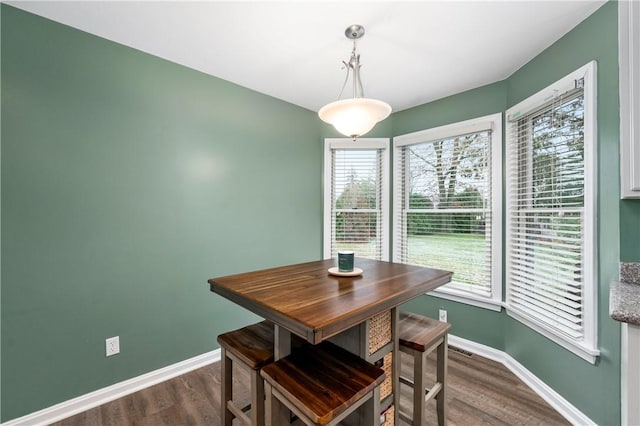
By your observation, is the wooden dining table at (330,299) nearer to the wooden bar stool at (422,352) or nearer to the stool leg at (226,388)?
the wooden bar stool at (422,352)

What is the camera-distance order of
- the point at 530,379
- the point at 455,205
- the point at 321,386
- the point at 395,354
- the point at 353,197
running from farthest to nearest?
the point at 353,197, the point at 455,205, the point at 530,379, the point at 395,354, the point at 321,386

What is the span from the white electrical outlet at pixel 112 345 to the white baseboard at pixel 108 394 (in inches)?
9.3

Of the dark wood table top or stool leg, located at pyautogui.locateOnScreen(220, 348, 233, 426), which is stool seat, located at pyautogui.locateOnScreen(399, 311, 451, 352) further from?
stool leg, located at pyautogui.locateOnScreen(220, 348, 233, 426)

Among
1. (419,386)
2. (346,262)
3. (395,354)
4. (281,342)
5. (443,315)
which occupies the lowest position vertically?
(443,315)

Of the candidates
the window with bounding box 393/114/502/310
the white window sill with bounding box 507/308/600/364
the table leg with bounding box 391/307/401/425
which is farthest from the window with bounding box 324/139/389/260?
the table leg with bounding box 391/307/401/425

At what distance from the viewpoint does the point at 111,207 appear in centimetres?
198

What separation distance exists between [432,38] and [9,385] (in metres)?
3.52

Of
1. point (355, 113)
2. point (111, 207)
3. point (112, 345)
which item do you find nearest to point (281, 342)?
point (355, 113)

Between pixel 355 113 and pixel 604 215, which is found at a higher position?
pixel 355 113

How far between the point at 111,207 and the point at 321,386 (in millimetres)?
1894

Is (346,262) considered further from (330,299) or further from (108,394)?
(108,394)

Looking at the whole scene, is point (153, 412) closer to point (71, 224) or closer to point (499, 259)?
point (71, 224)

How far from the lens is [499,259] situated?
8.25ft

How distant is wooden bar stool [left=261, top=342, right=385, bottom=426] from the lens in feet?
3.35
